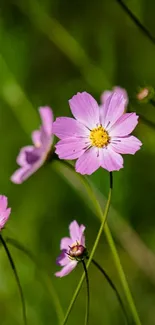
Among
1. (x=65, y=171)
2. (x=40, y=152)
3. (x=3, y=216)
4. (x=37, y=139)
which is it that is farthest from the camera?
(x=65, y=171)

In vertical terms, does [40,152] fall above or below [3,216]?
above

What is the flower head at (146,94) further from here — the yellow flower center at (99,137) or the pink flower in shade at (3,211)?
the pink flower in shade at (3,211)

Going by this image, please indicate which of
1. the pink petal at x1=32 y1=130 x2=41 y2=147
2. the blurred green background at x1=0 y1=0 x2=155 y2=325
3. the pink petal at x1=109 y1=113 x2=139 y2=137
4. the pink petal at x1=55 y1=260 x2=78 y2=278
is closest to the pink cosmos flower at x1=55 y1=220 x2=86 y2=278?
the pink petal at x1=55 y1=260 x2=78 y2=278

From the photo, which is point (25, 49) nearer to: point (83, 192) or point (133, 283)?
point (83, 192)

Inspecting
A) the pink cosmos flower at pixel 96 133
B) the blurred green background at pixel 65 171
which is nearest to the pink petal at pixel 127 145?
the pink cosmos flower at pixel 96 133

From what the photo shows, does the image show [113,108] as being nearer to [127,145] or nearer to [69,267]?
[127,145]

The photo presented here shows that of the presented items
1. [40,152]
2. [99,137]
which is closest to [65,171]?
[40,152]

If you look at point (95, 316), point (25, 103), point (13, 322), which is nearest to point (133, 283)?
point (95, 316)
